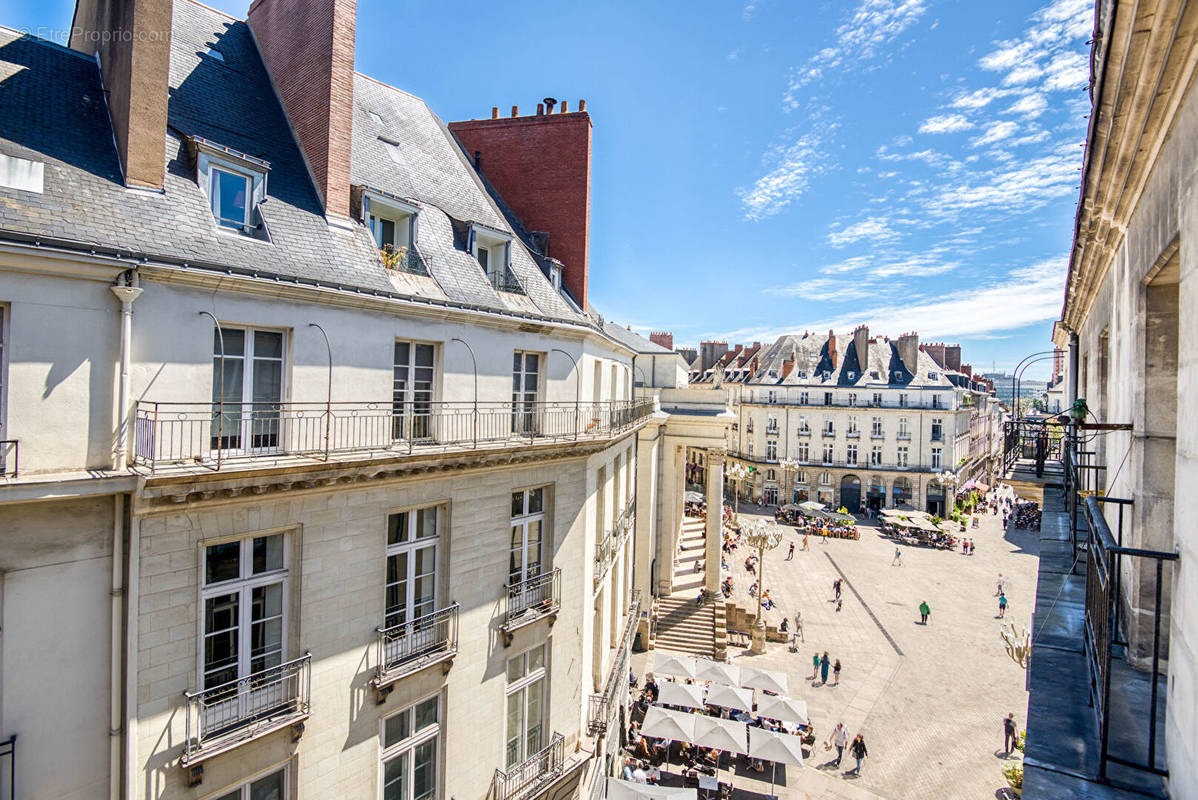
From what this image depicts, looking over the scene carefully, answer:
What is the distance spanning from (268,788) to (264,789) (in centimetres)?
7

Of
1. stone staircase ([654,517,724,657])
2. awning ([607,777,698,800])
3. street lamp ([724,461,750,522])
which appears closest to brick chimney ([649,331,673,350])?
street lamp ([724,461,750,522])

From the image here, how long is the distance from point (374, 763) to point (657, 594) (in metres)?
23.6

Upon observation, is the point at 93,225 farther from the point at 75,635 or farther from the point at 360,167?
the point at 360,167

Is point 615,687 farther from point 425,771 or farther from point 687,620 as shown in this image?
point 687,620

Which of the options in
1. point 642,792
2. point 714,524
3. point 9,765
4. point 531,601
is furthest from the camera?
point 714,524

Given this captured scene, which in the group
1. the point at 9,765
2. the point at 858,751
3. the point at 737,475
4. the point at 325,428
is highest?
the point at 325,428

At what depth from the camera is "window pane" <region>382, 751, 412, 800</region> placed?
1112 cm

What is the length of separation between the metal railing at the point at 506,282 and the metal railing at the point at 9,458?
400 inches

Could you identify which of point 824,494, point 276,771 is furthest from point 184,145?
point 824,494

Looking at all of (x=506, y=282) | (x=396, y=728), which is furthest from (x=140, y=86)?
(x=396, y=728)

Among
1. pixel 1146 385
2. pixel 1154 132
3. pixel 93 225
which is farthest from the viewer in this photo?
pixel 93 225

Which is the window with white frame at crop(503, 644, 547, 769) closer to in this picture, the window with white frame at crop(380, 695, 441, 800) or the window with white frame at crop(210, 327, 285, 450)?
the window with white frame at crop(380, 695, 441, 800)

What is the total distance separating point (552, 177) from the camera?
802 inches

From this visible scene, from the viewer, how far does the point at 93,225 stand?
8258mm
